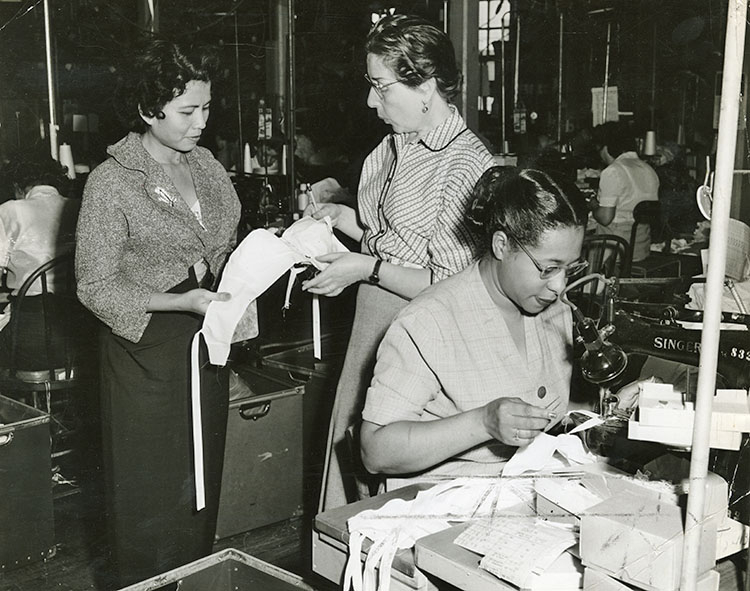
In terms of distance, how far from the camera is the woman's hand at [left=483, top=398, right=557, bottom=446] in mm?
1502

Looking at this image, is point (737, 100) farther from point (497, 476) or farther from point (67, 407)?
point (67, 407)

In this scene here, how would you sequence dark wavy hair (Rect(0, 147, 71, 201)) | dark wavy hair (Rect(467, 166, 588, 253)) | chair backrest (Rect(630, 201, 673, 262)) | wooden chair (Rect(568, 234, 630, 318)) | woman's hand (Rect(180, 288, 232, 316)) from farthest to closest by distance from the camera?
chair backrest (Rect(630, 201, 673, 262))
wooden chair (Rect(568, 234, 630, 318))
dark wavy hair (Rect(0, 147, 71, 201))
woman's hand (Rect(180, 288, 232, 316))
dark wavy hair (Rect(467, 166, 588, 253))

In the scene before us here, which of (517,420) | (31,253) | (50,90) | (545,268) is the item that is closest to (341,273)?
(545,268)

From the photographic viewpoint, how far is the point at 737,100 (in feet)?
3.28

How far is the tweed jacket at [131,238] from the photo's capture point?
2377 mm

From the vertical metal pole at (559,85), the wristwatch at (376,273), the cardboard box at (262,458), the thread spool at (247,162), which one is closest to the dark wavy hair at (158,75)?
the wristwatch at (376,273)

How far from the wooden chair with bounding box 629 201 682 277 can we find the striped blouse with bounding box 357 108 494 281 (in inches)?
117

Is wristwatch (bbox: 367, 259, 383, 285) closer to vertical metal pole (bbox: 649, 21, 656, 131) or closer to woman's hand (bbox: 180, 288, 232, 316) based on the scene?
woman's hand (bbox: 180, 288, 232, 316)

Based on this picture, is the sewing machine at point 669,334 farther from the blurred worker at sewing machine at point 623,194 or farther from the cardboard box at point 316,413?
the blurred worker at sewing machine at point 623,194

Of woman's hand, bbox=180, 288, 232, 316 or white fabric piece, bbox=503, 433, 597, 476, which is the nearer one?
white fabric piece, bbox=503, 433, 597, 476

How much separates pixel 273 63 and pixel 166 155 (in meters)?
3.89

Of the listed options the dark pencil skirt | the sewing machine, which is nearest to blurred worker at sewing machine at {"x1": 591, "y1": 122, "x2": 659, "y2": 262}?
the sewing machine

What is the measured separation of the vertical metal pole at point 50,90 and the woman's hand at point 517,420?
3958mm

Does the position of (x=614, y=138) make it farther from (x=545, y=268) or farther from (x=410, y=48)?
(x=545, y=268)
